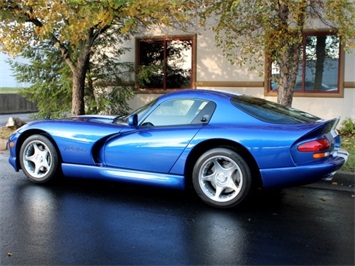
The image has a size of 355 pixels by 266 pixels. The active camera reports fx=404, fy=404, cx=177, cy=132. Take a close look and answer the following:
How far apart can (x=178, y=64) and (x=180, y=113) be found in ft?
25.4

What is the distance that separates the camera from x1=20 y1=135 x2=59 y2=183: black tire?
5.46 meters

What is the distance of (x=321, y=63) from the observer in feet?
36.4

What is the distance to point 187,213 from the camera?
4535 millimetres

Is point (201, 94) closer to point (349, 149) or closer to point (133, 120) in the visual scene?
point (133, 120)

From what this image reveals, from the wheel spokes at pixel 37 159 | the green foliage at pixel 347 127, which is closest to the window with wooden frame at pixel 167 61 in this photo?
the green foliage at pixel 347 127

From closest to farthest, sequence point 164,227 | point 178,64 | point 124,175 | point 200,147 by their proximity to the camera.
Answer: point 164,227, point 200,147, point 124,175, point 178,64

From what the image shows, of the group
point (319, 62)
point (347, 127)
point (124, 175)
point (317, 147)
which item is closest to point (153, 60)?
point (319, 62)

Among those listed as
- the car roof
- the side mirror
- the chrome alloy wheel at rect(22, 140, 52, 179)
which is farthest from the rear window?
the chrome alloy wheel at rect(22, 140, 52, 179)

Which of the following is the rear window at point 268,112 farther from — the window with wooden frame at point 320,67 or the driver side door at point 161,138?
the window with wooden frame at point 320,67

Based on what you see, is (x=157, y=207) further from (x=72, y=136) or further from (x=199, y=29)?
(x=199, y=29)

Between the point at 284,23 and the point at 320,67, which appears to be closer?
the point at 284,23

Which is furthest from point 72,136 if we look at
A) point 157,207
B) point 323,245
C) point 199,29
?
point 199,29

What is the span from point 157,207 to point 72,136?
152 cm

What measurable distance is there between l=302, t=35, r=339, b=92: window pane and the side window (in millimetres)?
7144
